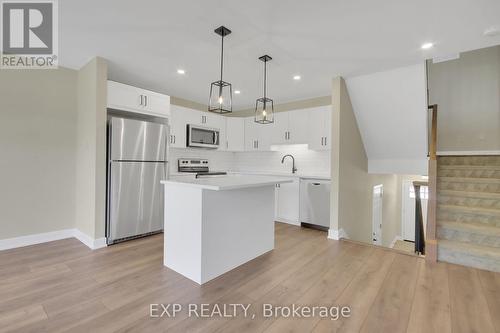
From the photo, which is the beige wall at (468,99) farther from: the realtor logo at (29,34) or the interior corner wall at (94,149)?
the realtor logo at (29,34)

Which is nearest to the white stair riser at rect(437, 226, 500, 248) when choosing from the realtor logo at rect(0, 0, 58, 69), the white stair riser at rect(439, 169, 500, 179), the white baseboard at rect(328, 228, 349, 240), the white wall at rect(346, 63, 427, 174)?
the white baseboard at rect(328, 228, 349, 240)

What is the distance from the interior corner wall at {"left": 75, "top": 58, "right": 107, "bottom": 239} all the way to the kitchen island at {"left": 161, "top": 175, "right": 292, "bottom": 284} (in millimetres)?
1155

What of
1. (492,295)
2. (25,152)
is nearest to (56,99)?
(25,152)

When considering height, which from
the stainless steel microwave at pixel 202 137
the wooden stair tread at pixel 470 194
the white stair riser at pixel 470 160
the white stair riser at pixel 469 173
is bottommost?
the wooden stair tread at pixel 470 194

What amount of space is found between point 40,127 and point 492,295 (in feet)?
17.6

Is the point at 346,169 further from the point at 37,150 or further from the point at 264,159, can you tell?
the point at 37,150

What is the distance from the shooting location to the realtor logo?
2.13 metres

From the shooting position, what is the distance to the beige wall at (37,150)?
9.71 ft

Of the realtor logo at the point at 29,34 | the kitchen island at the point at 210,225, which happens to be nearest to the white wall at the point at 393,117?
the kitchen island at the point at 210,225

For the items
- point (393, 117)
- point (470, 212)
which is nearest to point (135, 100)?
point (393, 117)

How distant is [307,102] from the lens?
4879mm

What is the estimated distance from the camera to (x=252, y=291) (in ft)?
6.88

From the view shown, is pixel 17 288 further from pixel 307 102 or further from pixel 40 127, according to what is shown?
pixel 307 102

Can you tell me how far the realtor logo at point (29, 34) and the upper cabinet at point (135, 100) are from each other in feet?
2.50
